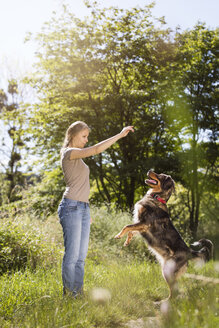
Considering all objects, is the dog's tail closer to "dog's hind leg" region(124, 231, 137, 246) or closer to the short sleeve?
"dog's hind leg" region(124, 231, 137, 246)

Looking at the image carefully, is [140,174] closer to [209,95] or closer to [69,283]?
[209,95]

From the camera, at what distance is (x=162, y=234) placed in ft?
14.4

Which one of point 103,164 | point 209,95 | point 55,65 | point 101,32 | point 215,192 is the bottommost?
point 215,192

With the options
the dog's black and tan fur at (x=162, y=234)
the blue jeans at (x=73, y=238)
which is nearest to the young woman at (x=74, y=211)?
the blue jeans at (x=73, y=238)

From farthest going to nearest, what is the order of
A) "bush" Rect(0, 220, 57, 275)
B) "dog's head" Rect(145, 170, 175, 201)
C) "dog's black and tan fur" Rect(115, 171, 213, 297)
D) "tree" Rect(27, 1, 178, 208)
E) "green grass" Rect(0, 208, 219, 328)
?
"tree" Rect(27, 1, 178, 208)
"bush" Rect(0, 220, 57, 275)
"dog's head" Rect(145, 170, 175, 201)
"dog's black and tan fur" Rect(115, 171, 213, 297)
"green grass" Rect(0, 208, 219, 328)

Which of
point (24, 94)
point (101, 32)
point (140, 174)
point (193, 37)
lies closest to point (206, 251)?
point (140, 174)

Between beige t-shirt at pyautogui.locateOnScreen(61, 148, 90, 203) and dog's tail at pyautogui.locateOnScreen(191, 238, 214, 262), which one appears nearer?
beige t-shirt at pyautogui.locateOnScreen(61, 148, 90, 203)

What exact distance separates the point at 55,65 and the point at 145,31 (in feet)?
11.3

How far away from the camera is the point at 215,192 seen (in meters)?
12.3

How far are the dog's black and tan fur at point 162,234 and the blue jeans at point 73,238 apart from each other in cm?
61

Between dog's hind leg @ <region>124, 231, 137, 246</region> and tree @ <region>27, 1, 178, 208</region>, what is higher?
tree @ <region>27, 1, 178, 208</region>

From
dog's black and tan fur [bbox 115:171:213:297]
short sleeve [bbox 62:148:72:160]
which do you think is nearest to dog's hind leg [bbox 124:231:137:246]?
dog's black and tan fur [bbox 115:171:213:297]

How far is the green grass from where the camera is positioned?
89.7 inches

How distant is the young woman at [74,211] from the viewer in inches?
141
